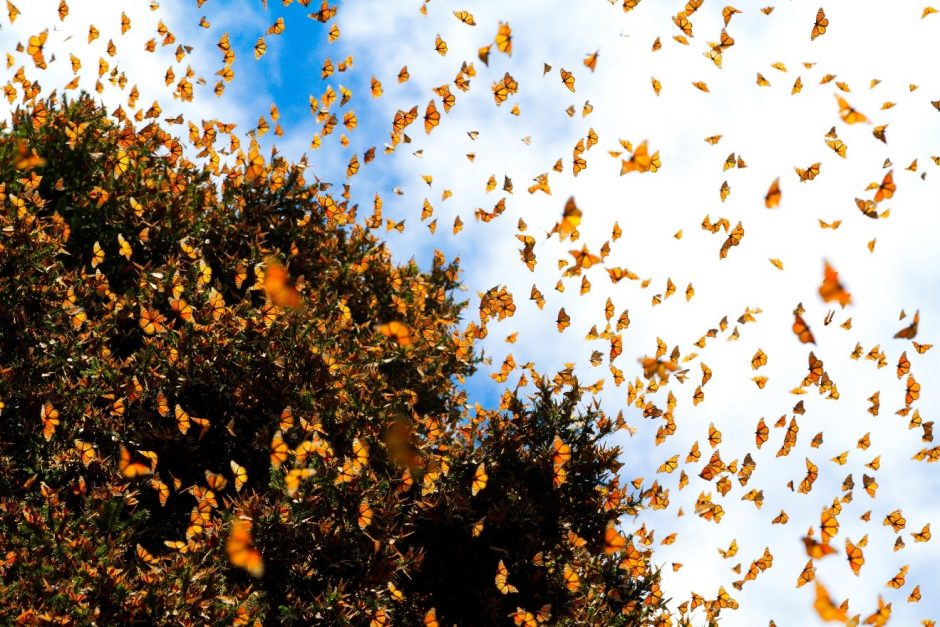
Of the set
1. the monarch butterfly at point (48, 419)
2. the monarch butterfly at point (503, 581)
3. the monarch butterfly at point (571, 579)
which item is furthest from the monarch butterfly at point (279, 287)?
the monarch butterfly at point (571, 579)

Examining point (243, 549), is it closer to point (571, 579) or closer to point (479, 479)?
point (479, 479)

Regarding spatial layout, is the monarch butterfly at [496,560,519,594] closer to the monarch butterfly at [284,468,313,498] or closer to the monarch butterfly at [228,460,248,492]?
the monarch butterfly at [284,468,313,498]

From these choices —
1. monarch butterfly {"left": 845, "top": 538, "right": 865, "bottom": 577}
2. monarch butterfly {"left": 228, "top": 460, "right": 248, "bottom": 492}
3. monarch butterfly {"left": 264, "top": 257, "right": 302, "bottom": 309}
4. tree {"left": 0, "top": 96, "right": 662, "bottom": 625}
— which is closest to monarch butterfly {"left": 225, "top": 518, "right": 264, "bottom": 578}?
tree {"left": 0, "top": 96, "right": 662, "bottom": 625}

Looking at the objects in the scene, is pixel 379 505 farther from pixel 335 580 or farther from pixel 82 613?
pixel 82 613

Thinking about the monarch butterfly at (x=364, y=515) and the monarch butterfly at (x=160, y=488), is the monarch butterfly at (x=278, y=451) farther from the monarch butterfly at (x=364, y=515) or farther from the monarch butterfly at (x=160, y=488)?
the monarch butterfly at (x=160, y=488)

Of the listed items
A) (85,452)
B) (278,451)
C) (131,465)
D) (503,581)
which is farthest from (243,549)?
(503,581)

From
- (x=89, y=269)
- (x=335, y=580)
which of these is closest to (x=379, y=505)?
(x=335, y=580)
